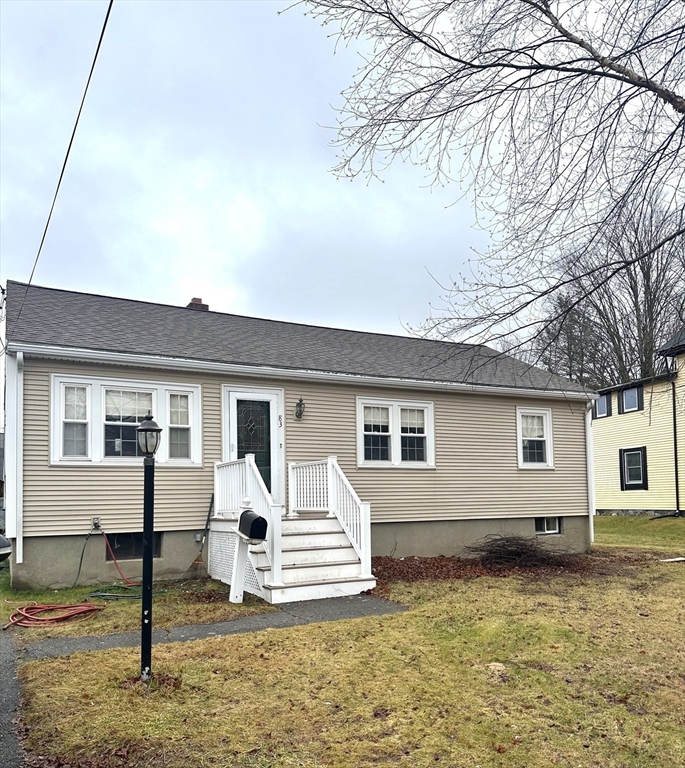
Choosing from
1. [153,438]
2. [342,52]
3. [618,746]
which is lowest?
[618,746]

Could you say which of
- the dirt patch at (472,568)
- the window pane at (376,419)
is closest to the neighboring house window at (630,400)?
the dirt patch at (472,568)

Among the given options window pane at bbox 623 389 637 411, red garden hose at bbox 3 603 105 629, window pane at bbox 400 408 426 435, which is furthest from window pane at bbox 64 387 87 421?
window pane at bbox 623 389 637 411

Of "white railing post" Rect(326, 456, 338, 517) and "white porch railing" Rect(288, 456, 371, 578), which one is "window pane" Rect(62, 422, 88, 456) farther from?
"white railing post" Rect(326, 456, 338, 517)

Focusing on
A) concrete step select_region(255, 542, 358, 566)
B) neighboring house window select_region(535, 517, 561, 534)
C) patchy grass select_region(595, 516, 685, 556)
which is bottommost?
patchy grass select_region(595, 516, 685, 556)

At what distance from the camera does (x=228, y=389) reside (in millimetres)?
10844

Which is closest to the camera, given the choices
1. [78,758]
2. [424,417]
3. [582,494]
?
[78,758]

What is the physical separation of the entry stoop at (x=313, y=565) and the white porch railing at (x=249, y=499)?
0.48ft

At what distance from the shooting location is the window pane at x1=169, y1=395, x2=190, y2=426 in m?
10.4

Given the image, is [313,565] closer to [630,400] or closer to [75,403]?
[75,403]

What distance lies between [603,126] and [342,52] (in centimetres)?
230

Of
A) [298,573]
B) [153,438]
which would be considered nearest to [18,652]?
[153,438]

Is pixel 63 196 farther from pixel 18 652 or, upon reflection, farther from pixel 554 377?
pixel 554 377

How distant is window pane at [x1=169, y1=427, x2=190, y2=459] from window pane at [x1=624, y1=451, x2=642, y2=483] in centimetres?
1719

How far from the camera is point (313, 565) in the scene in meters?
8.97
